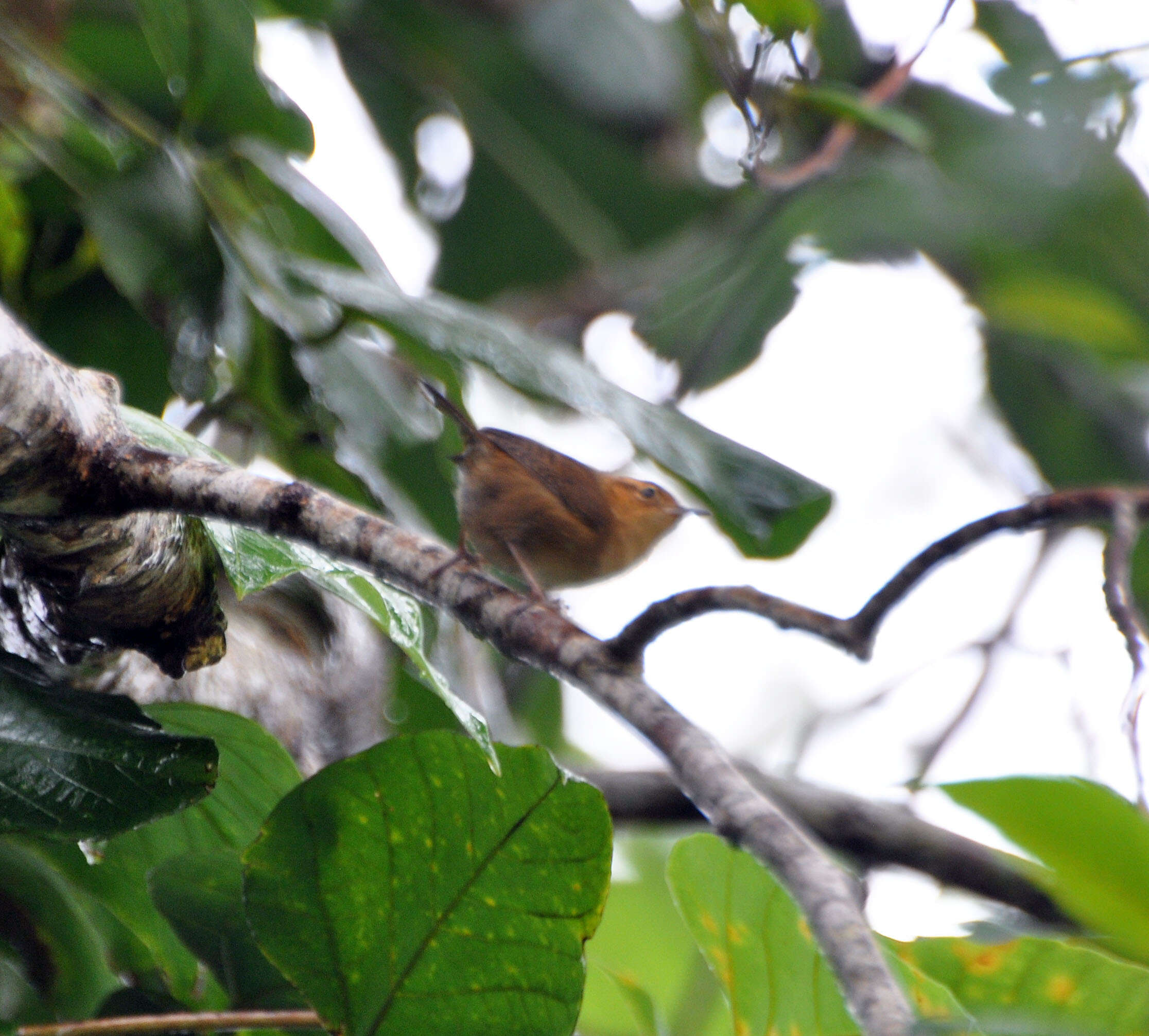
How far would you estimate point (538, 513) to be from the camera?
3.52m

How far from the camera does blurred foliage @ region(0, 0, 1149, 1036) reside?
1.40m

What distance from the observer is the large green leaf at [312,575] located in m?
1.28

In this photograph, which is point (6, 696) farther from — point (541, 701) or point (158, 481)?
point (541, 701)

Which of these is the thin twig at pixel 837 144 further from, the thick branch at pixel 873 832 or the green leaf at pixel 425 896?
the thick branch at pixel 873 832

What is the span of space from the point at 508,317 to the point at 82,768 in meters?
2.70

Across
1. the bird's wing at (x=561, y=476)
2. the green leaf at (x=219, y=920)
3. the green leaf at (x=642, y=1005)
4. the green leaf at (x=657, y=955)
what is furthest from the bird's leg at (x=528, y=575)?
the green leaf at (x=219, y=920)

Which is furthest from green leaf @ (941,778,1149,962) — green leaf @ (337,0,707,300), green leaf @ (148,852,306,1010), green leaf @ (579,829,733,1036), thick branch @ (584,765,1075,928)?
green leaf @ (337,0,707,300)

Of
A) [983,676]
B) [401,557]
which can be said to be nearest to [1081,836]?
[401,557]

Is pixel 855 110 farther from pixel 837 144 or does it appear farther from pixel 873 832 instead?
pixel 873 832

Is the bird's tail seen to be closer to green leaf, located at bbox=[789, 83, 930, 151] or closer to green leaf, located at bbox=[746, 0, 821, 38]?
green leaf, located at bbox=[789, 83, 930, 151]

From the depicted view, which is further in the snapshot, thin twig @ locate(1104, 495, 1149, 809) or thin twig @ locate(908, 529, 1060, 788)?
thin twig @ locate(908, 529, 1060, 788)

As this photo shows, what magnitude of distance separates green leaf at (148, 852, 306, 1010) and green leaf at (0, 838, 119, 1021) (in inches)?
6.6

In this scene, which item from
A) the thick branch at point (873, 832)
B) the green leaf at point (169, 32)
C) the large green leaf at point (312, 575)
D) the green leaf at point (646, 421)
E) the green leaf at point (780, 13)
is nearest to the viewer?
the large green leaf at point (312, 575)

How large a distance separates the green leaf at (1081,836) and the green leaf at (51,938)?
4.42ft
